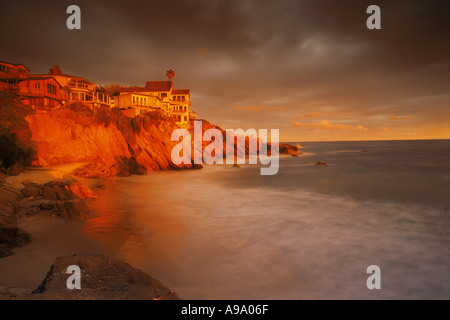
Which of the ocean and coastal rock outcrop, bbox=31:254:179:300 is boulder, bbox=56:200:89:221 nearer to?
the ocean

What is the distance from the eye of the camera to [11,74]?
29.0 m

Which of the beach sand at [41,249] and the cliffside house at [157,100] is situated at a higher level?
the cliffside house at [157,100]

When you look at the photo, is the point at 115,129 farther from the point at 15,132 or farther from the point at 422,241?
the point at 422,241

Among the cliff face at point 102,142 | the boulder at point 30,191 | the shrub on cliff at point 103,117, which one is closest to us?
the boulder at point 30,191

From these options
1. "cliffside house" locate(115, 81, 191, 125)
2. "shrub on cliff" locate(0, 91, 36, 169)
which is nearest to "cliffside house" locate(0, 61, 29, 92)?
"shrub on cliff" locate(0, 91, 36, 169)

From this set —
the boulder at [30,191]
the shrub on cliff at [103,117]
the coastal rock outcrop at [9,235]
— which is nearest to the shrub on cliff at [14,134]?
the boulder at [30,191]

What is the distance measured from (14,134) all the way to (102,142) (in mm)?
9724

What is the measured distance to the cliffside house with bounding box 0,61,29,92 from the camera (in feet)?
88.5

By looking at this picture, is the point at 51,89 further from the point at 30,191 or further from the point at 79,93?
the point at 30,191

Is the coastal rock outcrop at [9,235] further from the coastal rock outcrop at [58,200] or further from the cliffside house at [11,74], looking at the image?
the cliffside house at [11,74]

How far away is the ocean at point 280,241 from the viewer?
748 cm

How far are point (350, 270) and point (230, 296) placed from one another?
5074 millimetres

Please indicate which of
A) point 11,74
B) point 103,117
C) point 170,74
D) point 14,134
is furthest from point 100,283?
point 170,74

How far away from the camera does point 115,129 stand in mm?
32438
